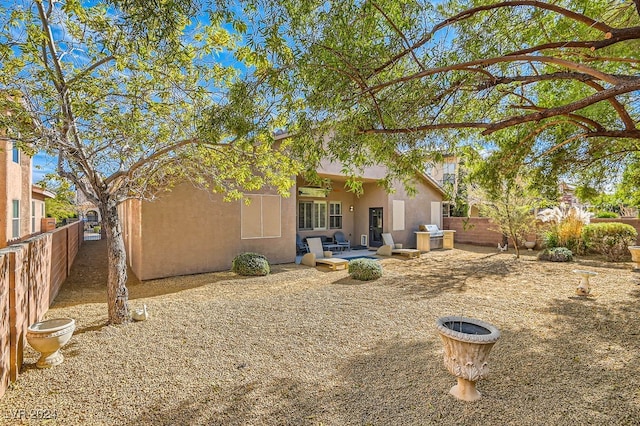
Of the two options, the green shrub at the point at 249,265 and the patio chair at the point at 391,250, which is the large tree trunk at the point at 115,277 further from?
the patio chair at the point at 391,250

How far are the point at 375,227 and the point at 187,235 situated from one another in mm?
9712

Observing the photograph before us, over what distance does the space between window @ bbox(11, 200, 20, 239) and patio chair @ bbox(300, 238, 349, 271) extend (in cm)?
1079

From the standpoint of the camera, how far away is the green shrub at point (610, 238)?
12.4 metres

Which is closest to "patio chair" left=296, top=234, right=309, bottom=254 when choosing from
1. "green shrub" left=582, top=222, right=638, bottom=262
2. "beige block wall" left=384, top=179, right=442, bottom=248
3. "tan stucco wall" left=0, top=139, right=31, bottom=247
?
"beige block wall" left=384, top=179, right=442, bottom=248

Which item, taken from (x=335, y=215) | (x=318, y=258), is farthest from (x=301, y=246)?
(x=335, y=215)

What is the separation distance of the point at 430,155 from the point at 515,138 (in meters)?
1.99

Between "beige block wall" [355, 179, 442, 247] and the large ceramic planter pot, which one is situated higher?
"beige block wall" [355, 179, 442, 247]

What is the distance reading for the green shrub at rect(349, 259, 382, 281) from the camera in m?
9.13

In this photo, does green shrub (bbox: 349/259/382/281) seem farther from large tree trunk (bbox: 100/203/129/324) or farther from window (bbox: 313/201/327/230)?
window (bbox: 313/201/327/230)

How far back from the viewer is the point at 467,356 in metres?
3.25

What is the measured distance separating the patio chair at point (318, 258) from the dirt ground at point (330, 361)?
2753mm

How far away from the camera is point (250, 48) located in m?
3.89

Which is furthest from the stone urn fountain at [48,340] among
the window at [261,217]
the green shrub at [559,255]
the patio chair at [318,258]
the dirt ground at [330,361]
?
the green shrub at [559,255]

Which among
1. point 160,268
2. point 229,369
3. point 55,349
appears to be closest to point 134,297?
point 160,268
